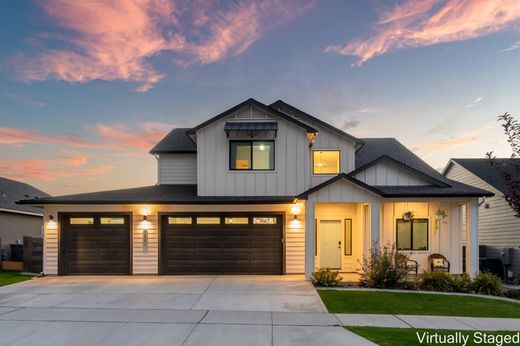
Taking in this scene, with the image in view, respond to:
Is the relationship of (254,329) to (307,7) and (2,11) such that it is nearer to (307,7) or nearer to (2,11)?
(307,7)

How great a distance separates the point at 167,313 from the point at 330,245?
25.6ft

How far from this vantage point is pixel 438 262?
12.6 metres

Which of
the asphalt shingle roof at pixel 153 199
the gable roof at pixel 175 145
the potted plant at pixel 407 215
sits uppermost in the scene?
the gable roof at pixel 175 145

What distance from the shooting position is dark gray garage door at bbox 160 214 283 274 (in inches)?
506

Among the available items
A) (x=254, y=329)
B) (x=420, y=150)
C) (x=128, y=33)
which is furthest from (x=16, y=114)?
(x=420, y=150)

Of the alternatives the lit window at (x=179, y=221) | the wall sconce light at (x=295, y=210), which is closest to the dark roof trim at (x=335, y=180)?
the wall sconce light at (x=295, y=210)

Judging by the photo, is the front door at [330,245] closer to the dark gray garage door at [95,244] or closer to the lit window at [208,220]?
the lit window at [208,220]

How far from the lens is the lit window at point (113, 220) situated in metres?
13.0

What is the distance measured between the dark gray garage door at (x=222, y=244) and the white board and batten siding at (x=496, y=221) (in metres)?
11.0

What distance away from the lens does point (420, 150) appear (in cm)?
2397

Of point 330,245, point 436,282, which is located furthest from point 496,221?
point 330,245

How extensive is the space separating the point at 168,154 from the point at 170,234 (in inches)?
155

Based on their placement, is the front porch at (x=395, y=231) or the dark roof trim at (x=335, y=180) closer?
the dark roof trim at (x=335, y=180)

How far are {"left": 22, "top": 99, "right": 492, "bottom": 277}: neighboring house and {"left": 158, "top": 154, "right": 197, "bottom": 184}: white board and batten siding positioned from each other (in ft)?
5.76
